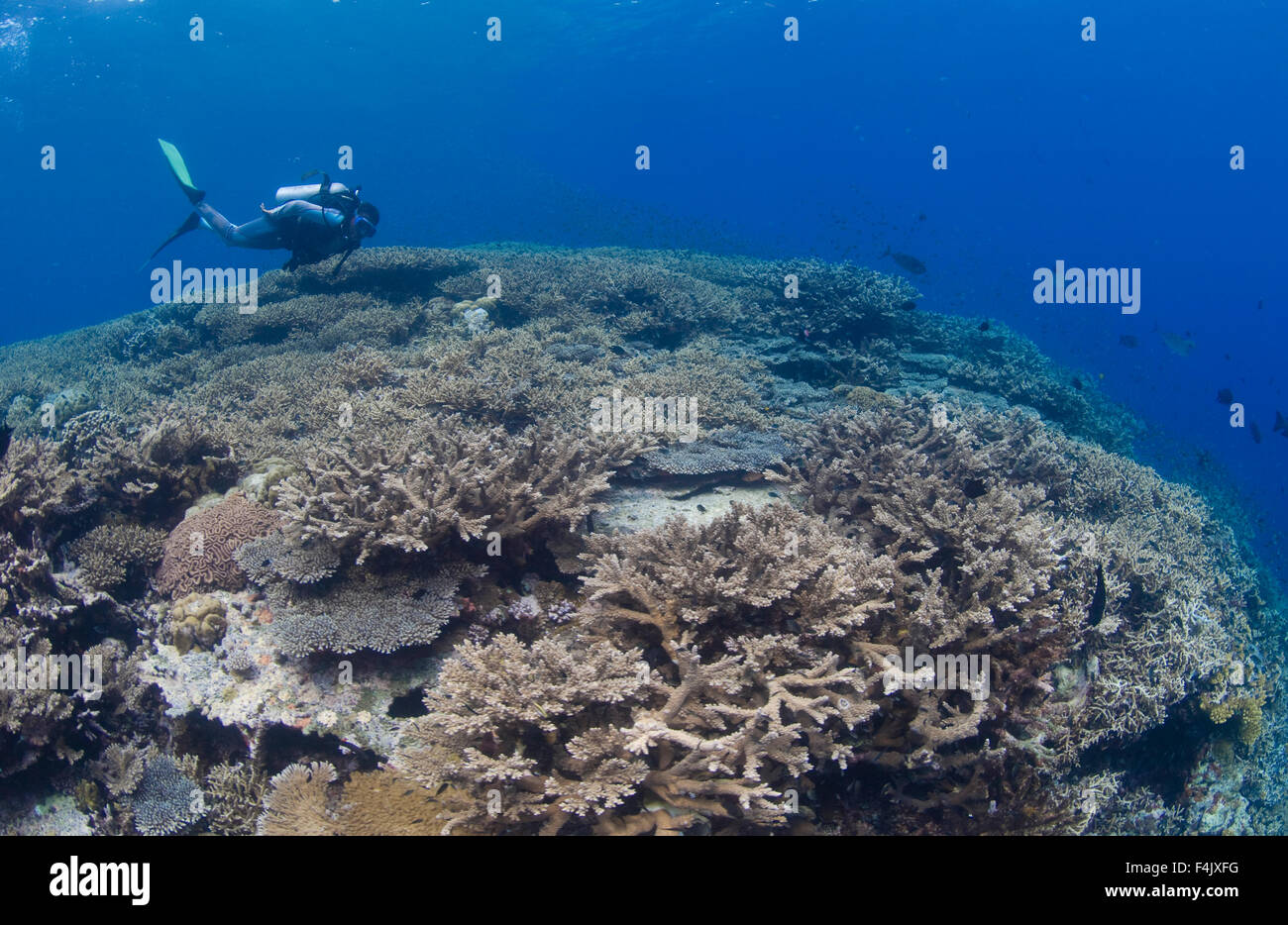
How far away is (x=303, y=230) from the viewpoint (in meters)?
11.0

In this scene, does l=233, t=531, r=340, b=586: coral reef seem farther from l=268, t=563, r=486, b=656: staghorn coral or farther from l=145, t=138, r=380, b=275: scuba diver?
l=145, t=138, r=380, b=275: scuba diver

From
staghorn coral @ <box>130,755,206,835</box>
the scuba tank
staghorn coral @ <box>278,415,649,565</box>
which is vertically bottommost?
staghorn coral @ <box>130,755,206,835</box>

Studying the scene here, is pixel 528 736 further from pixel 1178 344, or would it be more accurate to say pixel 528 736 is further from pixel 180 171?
pixel 1178 344

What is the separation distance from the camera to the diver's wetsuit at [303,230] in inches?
424

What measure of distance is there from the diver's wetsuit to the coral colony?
440cm

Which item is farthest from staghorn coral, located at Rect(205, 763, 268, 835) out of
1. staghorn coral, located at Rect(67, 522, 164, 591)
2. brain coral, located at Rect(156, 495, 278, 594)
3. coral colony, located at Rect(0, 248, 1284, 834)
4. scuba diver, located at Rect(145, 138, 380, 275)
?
scuba diver, located at Rect(145, 138, 380, 275)

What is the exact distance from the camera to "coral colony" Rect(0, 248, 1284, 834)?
322cm

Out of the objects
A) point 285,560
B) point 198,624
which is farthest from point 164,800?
point 285,560

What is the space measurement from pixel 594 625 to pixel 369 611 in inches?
62.9

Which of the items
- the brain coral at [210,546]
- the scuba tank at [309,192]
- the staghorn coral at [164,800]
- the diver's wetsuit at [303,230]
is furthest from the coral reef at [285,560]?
the scuba tank at [309,192]
